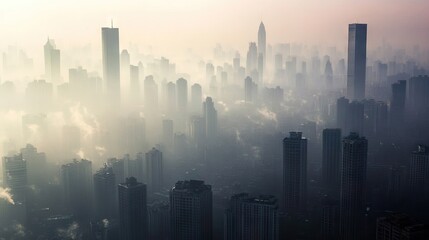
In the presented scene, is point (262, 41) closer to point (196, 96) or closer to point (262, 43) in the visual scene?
point (262, 43)

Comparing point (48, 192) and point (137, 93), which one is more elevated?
point (137, 93)

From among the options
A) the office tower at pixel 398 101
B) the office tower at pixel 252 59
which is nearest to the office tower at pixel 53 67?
the office tower at pixel 252 59

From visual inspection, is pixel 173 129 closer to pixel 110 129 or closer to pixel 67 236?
pixel 110 129

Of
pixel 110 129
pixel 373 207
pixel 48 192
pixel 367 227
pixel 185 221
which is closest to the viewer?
pixel 185 221

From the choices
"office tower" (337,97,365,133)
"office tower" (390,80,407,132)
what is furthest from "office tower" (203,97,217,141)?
"office tower" (390,80,407,132)

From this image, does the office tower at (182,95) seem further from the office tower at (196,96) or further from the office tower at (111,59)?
the office tower at (111,59)

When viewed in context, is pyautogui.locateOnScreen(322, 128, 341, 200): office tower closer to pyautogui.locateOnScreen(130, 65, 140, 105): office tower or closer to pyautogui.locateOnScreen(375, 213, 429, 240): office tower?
pyautogui.locateOnScreen(375, 213, 429, 240): office tower

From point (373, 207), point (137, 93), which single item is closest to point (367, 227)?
point (373, 207)
